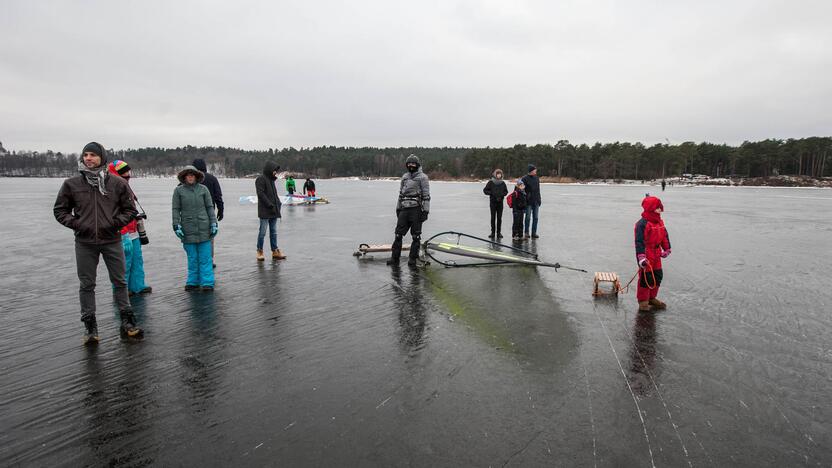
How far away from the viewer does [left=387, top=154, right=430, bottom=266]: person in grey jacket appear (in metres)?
8.14

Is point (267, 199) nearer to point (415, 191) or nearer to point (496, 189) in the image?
point (415, 191)

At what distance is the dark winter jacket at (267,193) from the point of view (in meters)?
8.95

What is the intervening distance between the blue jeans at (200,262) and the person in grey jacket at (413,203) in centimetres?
324

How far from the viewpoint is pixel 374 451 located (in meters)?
2.84

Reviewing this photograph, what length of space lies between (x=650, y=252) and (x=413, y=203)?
160 inches

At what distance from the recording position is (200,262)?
679 centimetres

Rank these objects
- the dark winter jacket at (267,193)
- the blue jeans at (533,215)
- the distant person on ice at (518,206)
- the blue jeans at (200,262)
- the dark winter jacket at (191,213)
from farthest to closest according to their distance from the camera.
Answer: the blue jeans at (533,215) → the distant person on ice at (518,206) → the dark winter jacket at (267,193) → the blue jeans at (200,262) → the dark winter jacket at (191,213)

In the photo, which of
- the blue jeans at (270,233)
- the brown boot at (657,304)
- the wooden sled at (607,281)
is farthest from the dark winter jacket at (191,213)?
the brown boot at (657,304)

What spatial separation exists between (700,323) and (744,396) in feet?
6.29

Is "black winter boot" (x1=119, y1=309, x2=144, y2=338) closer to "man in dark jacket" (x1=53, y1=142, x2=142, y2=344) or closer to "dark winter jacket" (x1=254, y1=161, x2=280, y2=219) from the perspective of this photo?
"man in dark jacket" (x1=53, y1=142, x2=142, y2=344)

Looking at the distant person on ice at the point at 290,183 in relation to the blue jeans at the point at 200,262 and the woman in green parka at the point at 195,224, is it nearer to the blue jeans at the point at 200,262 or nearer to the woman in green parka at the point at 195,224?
the woman in green parka at the point at 195,224

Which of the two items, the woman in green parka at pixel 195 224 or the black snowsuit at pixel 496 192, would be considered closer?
the woman in green parka at pixel 195 224

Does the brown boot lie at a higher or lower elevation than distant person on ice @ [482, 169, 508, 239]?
lower

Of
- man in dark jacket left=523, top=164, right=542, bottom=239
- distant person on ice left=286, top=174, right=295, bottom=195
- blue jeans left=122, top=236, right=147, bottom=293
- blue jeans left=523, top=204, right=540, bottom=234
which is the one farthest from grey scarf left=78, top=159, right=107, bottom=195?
distant person on ice left=286, top=174, right=295, bottom=195
